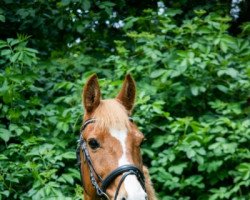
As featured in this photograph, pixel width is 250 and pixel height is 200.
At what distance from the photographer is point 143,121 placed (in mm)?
4211

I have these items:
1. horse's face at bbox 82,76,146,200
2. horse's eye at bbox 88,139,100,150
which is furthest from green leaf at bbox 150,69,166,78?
horse's eye at bbox 88,139,100,150

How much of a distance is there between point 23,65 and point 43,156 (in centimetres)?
97

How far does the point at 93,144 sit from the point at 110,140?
0.41 feet

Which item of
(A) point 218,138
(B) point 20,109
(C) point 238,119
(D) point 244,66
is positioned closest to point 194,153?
(A) point 218,138

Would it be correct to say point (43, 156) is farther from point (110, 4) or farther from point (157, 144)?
point (110, 4)

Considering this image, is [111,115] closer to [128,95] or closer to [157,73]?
[128,95]

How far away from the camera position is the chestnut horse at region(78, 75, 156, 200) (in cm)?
235

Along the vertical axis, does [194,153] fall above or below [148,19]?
below

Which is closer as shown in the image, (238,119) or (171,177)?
(171,177)

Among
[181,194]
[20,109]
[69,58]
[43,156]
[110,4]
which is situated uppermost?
[110,4]

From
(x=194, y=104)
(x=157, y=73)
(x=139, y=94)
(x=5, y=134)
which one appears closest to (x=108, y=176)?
(x=5, y=134)

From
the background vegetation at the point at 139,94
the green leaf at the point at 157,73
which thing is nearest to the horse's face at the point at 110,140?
the background vegetation at the point at 139,94

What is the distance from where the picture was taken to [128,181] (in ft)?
7.59

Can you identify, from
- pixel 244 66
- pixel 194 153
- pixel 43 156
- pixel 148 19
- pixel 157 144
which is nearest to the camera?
pixel 43 156
